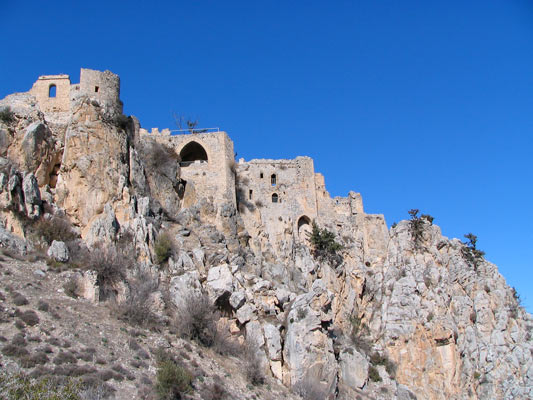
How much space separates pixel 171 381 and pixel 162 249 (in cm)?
930

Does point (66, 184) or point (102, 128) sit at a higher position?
point (102, 128)

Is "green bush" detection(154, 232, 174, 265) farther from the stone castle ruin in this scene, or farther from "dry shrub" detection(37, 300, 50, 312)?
"dry shrub" detection(37, 300, 50, 312)

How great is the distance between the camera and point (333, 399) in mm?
25984

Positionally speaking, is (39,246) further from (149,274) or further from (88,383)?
(88,383)

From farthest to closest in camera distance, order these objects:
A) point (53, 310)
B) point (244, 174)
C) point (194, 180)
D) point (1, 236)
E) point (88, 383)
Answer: point (244, 174)
point (194, 180)
point (1, 236)
point (53, 310)
point (88, 383)

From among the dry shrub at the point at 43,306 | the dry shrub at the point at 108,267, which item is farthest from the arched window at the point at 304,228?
the dry shrub at the point at 43,306

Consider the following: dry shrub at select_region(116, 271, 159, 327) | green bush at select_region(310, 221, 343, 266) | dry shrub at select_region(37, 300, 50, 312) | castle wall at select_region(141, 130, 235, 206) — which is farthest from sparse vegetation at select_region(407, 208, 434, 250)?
dry shrub at select_region(37, 300, 50, 312)

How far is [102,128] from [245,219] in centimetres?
1078

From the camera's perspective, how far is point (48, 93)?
3158cm

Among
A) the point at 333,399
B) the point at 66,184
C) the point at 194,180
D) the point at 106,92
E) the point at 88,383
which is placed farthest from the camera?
the point at 194,180

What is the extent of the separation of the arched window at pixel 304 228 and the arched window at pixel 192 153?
7.74 meters

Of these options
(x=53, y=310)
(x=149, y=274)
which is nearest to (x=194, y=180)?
(x=149, y=274)

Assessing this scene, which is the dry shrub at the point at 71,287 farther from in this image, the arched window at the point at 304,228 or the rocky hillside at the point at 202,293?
the arched window at the point at 304,228

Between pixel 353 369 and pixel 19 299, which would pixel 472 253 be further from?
pixel 19 299
